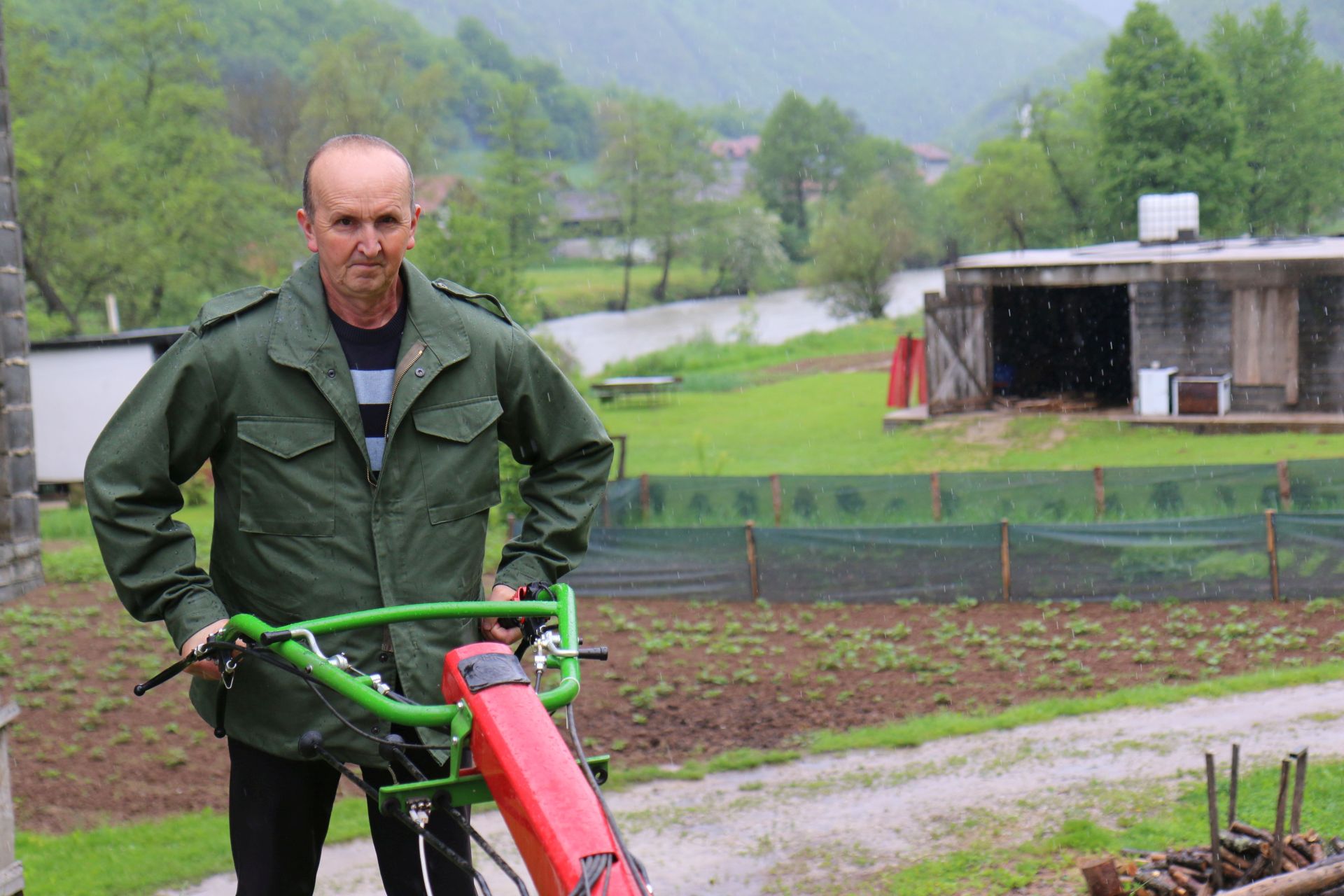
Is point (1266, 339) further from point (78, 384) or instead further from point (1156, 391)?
point (78, 384)

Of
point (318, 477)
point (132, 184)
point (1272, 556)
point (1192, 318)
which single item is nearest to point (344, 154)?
point (318, 477)

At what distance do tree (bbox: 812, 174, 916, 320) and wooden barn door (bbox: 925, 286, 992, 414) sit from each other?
28647 mm

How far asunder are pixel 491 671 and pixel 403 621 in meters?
0.49

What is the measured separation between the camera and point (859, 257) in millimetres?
51844

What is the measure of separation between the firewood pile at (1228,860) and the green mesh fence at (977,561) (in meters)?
6.52

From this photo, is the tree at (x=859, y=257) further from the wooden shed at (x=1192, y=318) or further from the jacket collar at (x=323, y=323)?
the jacket collar at (x=323, y=323)

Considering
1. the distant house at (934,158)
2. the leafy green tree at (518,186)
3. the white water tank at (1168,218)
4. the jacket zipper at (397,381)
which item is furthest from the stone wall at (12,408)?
the distant house at (934,158)

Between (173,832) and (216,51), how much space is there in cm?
10785

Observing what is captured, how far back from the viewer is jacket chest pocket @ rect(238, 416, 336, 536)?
2791 millimetres

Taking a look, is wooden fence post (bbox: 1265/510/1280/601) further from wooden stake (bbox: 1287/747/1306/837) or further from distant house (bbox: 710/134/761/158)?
distant house (bbox: 710/134/761/158)

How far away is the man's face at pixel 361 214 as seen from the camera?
2.67 m

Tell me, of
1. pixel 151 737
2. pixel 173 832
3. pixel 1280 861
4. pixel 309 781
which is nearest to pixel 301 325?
pixel 309 781

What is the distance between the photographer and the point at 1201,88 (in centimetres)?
4356

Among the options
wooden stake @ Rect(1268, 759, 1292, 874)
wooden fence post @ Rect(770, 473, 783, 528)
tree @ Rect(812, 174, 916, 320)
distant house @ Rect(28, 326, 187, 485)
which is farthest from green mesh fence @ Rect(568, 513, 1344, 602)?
tree @ Rect(812, 174, 916, 320)
